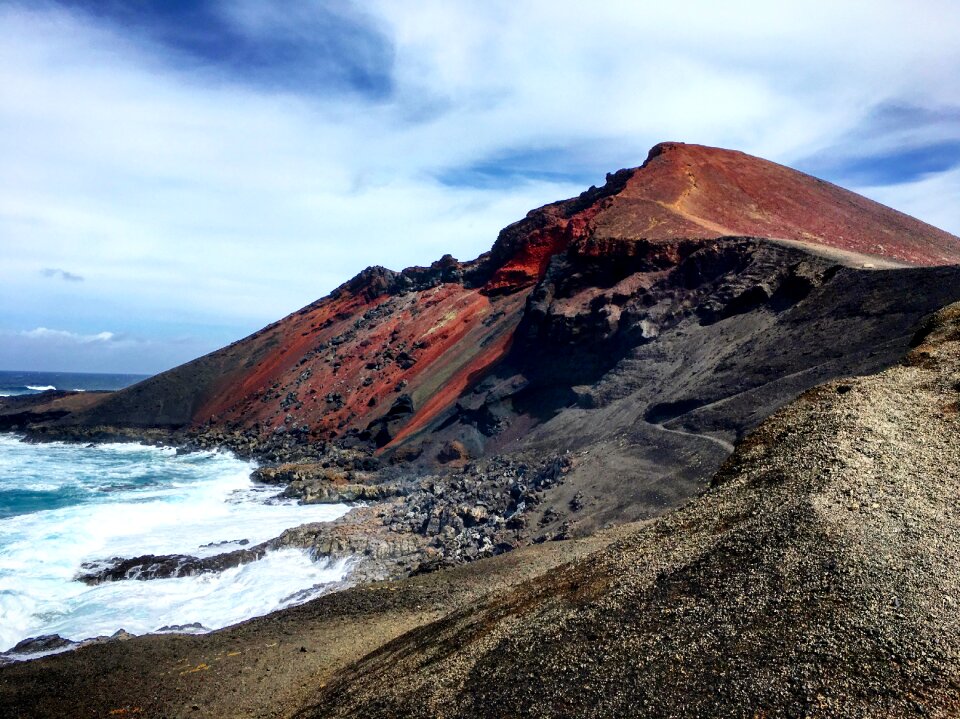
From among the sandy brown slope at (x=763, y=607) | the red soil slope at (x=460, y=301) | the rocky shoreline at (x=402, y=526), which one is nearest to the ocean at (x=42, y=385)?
the red soil slope at (x=460, y=301)

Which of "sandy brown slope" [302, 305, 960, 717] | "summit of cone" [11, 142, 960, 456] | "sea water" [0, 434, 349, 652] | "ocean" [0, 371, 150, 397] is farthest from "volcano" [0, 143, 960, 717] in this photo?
"ocean" [0, 371, 150, 397]

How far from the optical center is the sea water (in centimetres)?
1495

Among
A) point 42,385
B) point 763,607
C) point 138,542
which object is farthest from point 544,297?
point 42,385

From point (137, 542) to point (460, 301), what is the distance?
28.3 metres

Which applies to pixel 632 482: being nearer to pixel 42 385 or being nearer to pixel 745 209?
pixel 745 209

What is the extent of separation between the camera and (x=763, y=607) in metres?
5.88

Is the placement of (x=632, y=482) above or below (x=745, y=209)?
below

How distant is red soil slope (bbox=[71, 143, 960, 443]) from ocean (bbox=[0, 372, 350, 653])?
9052 millimetres

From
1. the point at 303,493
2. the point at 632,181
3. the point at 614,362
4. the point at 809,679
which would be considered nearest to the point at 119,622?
the point at 303,493

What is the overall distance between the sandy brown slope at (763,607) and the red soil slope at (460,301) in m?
20.3

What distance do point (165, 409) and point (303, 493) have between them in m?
29.7

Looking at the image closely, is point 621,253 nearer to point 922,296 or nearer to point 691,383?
point 691,383

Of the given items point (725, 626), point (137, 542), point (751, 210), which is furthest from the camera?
point (751, 210)

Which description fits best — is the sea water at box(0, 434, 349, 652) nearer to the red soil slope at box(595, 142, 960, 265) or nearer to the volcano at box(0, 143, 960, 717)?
the volcano at box(0, 143, 960, 717)
